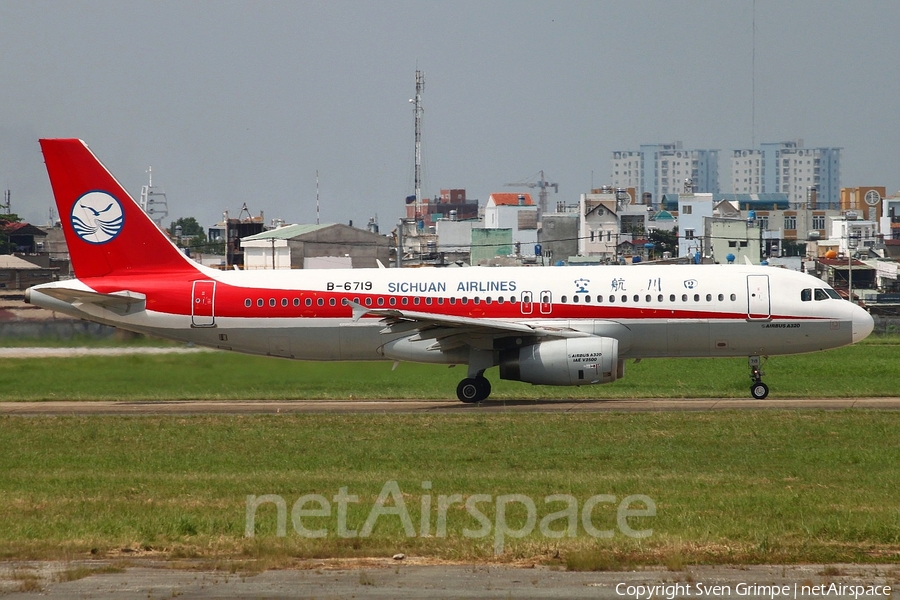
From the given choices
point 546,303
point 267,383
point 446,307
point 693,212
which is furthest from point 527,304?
point 693,212

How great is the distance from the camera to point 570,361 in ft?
99.1

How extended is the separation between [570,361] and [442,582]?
60.1 feet

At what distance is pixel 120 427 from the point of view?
87.8 feet

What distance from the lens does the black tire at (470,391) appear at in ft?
104

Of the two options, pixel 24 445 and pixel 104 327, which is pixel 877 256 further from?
pixel 24 445

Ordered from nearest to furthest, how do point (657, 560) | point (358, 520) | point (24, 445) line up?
point (657, 560)
point (358, 520)
point (24, 445)

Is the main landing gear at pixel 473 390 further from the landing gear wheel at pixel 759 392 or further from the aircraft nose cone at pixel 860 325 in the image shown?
the aircraft nose cone at pixel 860 325

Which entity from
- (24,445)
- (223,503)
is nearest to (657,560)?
(223,503)

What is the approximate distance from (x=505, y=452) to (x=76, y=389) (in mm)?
18571

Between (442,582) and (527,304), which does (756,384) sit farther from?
(442,582)

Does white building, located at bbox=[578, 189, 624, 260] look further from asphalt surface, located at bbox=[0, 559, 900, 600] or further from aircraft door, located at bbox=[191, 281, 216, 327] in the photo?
asphalt surface, located at bbox=[0, 559, 900, 600]

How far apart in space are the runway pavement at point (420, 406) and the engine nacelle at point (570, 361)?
28.6 inches

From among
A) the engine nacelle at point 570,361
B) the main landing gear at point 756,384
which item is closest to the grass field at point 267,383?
the main landing gear at point 756,384

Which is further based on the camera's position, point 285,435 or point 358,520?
point 285,435
